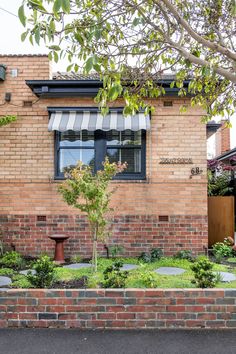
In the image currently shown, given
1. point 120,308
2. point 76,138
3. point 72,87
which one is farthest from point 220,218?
point 120,308

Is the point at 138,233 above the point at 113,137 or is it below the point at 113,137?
below

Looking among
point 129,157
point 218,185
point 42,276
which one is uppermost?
point 129,157

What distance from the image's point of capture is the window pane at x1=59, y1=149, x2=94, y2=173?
29.9 ft

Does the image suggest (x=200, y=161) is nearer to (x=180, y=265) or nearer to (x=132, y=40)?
(x=180, y=265)

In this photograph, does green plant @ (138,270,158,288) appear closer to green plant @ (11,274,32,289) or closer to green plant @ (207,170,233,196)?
green plant @ (11,274,32,289)

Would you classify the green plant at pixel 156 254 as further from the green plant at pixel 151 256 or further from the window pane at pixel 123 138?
the window pane at pixel 123 138

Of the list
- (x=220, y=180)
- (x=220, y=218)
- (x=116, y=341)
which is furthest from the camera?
(x=220, y=180)

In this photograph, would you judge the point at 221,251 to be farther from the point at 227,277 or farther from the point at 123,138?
the point at 123,138

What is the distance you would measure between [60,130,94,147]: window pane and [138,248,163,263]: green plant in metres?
3.17

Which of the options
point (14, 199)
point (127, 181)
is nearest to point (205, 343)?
point (127, 181)

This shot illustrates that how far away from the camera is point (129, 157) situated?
9109 mm

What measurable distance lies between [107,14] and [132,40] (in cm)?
102

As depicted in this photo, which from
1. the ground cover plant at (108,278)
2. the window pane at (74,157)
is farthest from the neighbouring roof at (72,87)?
the ground cover plant at (108,278)

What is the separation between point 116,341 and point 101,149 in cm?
548
